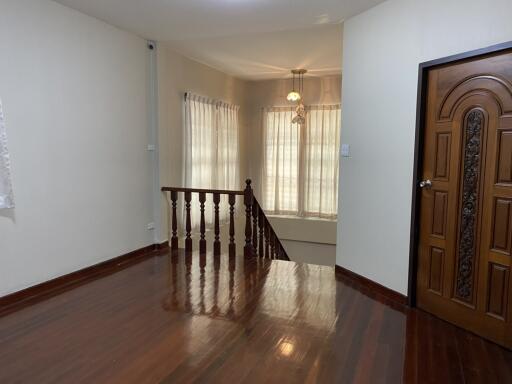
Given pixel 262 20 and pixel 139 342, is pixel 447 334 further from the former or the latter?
pixel 262 20

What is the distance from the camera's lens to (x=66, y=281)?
3527mm

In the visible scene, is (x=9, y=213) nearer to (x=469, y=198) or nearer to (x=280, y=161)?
(x=469, y=198)

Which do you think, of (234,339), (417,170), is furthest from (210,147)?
(234,339)

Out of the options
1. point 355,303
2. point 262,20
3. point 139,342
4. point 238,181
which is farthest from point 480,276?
point 238,181

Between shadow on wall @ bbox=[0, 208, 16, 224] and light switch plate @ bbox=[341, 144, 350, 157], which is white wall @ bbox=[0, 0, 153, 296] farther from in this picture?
light switch plate @ bbox=[341, 144, 350, 157]

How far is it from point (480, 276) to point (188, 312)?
2032 mm

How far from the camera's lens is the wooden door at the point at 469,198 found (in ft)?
7.92

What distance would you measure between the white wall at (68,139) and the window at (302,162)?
9.33 ft

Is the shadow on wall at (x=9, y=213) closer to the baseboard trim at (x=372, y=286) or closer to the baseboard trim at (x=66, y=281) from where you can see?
the baseboard trim at (x=66, y=281)

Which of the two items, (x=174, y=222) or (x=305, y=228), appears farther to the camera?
(x=305, y=228)

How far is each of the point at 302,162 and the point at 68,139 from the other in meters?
4.01

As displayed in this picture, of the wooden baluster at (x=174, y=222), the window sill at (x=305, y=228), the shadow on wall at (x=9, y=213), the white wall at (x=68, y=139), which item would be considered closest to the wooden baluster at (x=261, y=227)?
the wooden baluster at (x=174, y=222)

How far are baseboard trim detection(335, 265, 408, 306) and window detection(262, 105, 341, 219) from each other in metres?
2.75

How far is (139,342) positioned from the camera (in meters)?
2.46
